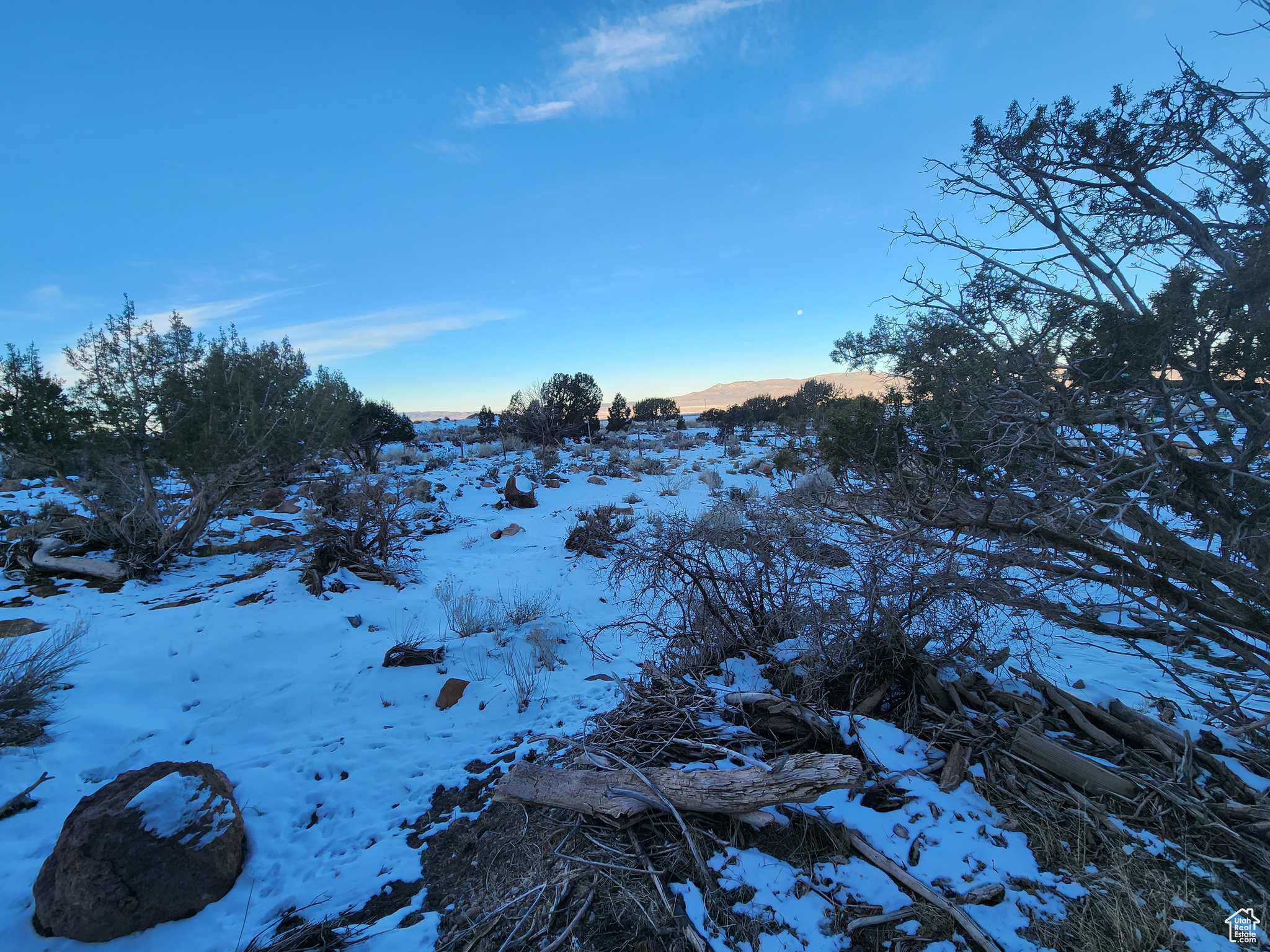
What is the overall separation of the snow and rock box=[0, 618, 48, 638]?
413 cm

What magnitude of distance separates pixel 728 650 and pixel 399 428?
21.3 m

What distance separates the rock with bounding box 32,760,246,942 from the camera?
234 centimetres

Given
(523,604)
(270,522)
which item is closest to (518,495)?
(270,522)

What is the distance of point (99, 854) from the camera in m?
Answer: 2.40

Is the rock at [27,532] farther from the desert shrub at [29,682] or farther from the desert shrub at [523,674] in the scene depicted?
the desert shrub at [523,674]

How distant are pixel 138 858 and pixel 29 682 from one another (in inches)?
99.6

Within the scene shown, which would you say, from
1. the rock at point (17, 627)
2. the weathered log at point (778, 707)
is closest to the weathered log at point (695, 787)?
the weathered log at point (778, 707)

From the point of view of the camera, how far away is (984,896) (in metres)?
2.15

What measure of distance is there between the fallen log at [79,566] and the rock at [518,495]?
281 inches

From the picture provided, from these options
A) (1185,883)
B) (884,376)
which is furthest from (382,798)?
(884,376)

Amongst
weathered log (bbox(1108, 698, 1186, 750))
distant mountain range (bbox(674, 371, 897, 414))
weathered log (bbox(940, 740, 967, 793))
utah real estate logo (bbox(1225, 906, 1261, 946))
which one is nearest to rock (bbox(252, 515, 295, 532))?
weathered log (bbox(940, 740, 967, 793))

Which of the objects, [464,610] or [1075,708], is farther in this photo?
[464,610]

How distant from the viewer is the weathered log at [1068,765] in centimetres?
256

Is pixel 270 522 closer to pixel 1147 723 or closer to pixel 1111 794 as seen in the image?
pixel 1111 794
